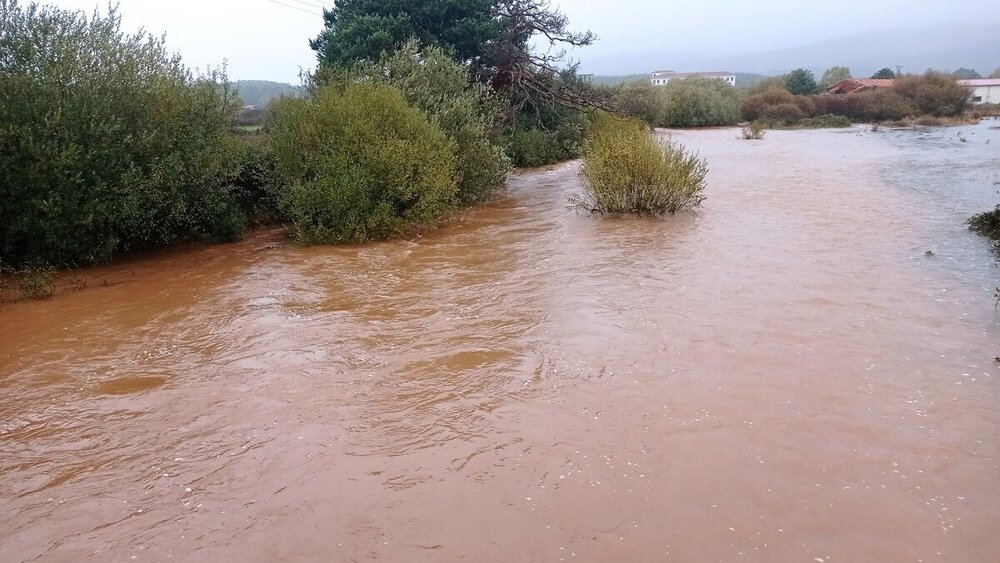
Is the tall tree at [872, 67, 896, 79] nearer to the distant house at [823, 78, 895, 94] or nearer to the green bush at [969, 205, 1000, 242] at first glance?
the distant house at [823, 78, 895, 94]

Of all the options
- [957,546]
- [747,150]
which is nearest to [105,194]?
[957,546]

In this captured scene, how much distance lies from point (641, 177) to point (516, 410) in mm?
11267

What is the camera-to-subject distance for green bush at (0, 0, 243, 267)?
10.9m

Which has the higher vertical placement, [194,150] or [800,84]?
[800,84]

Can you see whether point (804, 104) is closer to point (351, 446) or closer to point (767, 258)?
point (767, 258)

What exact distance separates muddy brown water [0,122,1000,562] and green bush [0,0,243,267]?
1.14 meters

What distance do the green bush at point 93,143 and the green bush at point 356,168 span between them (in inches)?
65.2

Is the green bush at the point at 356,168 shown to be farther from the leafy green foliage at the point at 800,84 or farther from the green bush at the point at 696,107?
the leafy green foliage at the point at 800,84

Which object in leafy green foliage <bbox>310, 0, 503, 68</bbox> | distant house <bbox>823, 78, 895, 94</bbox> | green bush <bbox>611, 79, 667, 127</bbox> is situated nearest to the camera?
leafy green foliage <bbox>310, 0, 503, 68</bbox>

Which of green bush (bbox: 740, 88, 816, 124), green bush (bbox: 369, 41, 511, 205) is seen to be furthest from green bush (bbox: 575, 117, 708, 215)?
green bush (bbox: 740, 88, 816, 124)

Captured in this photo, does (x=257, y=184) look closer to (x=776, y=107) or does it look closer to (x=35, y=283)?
(x=35, y=283)

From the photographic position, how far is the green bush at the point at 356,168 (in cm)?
1410

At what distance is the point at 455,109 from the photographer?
17.9 meters

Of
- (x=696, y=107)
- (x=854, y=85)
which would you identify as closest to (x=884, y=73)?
(x=854, y=85)
